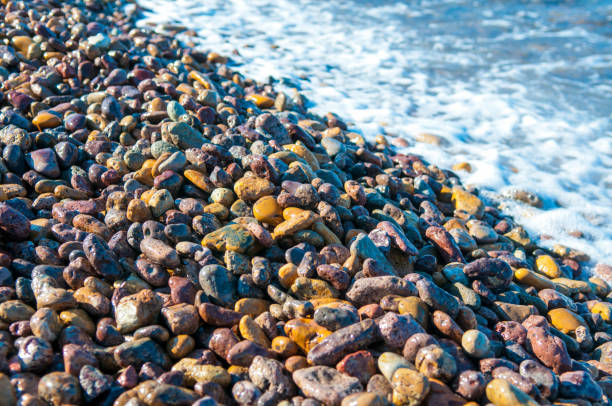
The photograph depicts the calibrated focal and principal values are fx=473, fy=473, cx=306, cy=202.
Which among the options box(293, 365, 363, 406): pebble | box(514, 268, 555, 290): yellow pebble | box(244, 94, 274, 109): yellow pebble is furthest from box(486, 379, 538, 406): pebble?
box(244, 94, 274, 109): yellow pebble

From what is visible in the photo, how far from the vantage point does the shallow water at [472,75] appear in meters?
5.30

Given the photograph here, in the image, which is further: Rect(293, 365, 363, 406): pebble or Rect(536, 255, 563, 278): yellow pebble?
Rect(536, 255, 563, 278): yellow pebble

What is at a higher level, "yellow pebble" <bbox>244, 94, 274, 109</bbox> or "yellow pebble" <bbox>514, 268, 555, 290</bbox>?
"yellow pebble" <bbox>244, 94, 274, 109</bbox>

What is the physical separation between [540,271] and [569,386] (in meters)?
1.69

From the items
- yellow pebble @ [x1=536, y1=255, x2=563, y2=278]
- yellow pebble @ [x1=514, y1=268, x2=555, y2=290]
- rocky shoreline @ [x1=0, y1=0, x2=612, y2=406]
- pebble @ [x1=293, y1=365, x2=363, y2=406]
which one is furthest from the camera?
yellow pebble @ [x1=536, y1=255, x2=563, y2=278]

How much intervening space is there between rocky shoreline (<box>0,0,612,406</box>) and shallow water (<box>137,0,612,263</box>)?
3.77 ft

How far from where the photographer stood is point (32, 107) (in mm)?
4051

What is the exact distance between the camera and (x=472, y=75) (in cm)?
798

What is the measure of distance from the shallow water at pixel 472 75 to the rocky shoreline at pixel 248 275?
1.15 meters

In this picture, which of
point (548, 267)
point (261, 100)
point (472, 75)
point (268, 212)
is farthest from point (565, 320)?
point (472, 75)

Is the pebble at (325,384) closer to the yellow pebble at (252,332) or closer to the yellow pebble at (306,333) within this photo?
A: the yellow pebble at (306,333)

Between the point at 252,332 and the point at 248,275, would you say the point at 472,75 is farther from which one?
the point at 252,332

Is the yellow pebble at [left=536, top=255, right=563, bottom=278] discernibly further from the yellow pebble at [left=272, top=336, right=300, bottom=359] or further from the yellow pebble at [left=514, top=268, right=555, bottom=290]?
the yellow pebble at [left=272, top=336, right=300, bottom=359]

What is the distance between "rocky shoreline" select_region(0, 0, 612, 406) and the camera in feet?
6.90
